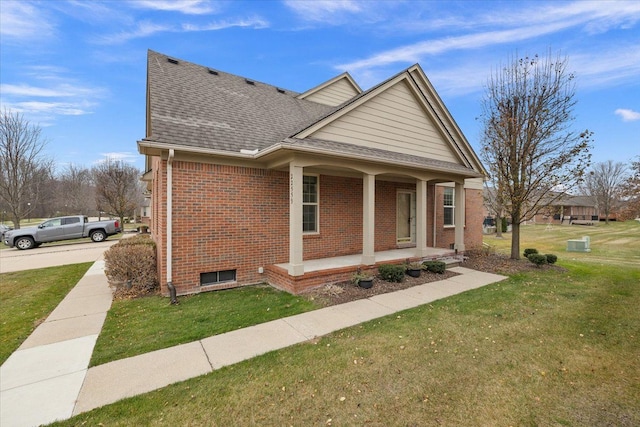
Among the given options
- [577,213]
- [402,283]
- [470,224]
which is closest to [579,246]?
[470,224]

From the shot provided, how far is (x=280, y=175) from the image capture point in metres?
7.74

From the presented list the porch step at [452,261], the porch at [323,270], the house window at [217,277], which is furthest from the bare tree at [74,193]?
the porch step at [452,261]

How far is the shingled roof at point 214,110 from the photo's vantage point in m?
6.57

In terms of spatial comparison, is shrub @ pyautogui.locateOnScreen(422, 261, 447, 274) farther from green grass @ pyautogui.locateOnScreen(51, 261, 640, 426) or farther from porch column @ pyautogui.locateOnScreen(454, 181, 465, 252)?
green grass @ pyautogui.locateOnScreen(51, 261, 640, 426)

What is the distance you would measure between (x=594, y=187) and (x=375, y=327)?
70295 mm

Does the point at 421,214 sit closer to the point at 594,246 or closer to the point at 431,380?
the point at 431,380

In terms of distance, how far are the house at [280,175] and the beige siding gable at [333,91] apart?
7.52ft

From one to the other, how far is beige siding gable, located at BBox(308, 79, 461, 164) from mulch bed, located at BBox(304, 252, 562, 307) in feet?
12.8

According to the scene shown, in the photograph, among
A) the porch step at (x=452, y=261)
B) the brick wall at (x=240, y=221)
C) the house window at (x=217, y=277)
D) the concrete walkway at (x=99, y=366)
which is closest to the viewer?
the concrete walkway at (x=99, y=366)

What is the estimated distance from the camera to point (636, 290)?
6746mm

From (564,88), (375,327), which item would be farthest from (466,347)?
(564,88)

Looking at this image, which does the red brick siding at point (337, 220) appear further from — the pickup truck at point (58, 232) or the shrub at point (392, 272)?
the pickup truck at point (58, 232)

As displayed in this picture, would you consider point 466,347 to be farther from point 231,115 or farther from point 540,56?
point 540,56

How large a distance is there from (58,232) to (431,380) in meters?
23.1
